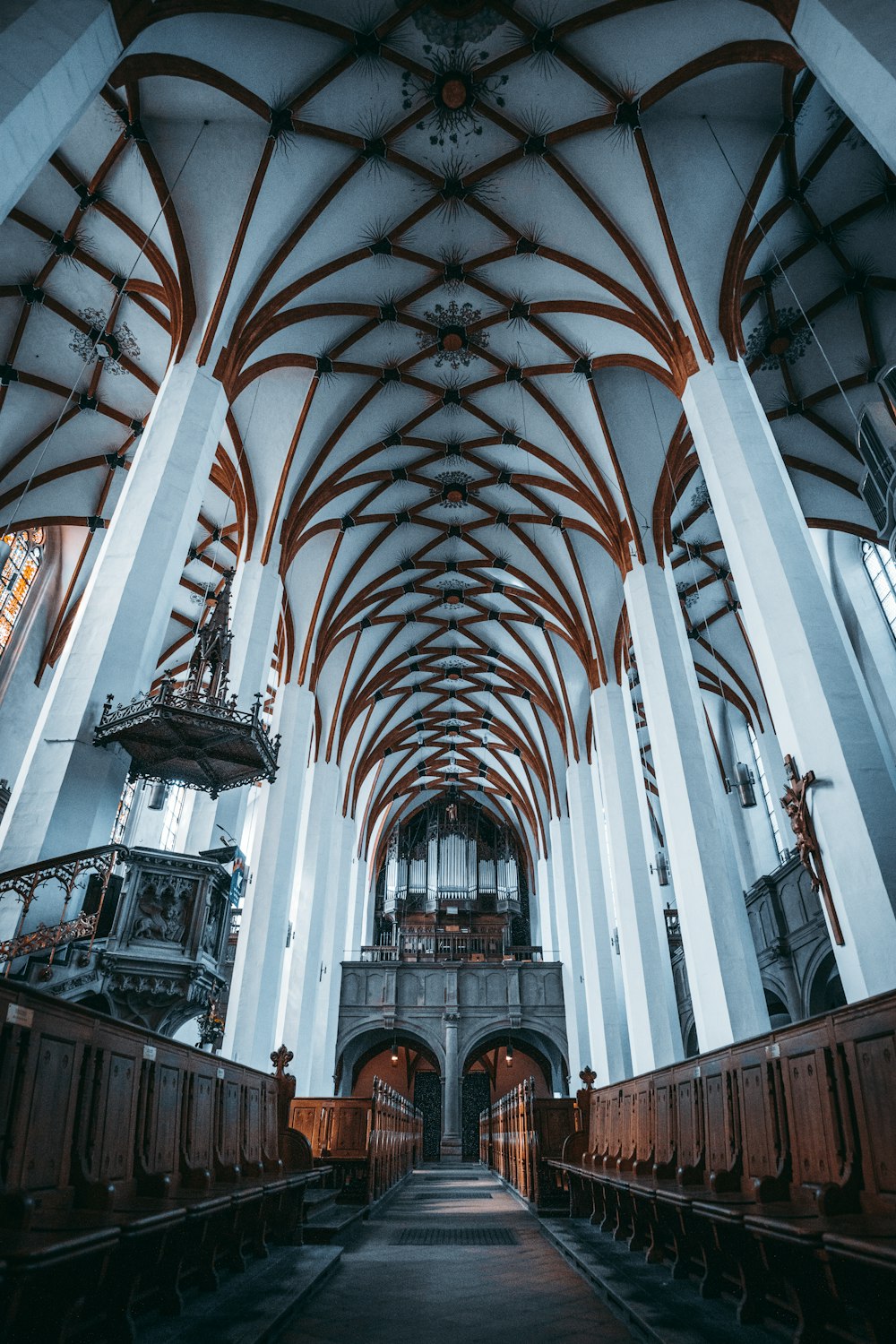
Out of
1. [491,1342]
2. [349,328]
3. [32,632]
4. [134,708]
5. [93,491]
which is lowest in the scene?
[491,1342]

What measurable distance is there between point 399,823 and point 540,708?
11.3 metres

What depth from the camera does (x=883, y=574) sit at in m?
13.3

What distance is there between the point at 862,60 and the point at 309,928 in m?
16.5

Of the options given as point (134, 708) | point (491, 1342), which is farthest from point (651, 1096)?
point (134, 708)

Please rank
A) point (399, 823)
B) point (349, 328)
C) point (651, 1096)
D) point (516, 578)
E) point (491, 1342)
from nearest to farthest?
1. point (491, 1342)
2. point (651, 1096)
3. point (349, 328)
4. point (516, 578)
5. point (399, 823)

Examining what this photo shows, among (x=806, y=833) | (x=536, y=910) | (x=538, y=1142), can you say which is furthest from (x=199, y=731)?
(x=536, y=910)

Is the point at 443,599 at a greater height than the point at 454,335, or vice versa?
the point at 443,599

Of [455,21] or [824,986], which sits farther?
[824,986]

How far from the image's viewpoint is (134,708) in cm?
739

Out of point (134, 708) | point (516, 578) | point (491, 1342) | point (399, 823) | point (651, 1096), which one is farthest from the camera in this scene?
point (399, 823)

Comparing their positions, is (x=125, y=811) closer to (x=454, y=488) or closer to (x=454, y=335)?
(x=454, y=488)

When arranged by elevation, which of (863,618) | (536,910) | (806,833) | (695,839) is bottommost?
(806,833)

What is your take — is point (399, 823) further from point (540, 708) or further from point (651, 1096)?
point (651, 1096)

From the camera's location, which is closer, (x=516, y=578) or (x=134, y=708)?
(x=134, y=708)
